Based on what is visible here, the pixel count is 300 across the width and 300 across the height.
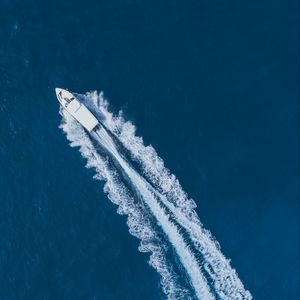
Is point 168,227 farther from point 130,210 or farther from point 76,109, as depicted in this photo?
point 76,109

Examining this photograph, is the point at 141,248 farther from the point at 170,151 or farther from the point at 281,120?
the point at 281,120

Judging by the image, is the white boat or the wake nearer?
the white boat

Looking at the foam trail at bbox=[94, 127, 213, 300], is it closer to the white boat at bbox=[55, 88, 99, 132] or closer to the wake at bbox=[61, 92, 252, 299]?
the wake at bbox=[61, 92, 252, 299]

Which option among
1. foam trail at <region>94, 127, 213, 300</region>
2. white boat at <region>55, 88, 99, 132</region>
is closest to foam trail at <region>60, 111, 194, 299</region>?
white boat at <region>55, 88, 99, 132</region>

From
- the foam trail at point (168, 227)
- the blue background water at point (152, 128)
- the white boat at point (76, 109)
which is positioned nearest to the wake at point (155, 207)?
the foam trail at point (168, 227)

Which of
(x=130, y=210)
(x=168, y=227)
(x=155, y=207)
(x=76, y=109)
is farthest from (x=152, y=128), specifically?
(x=168, y=227)

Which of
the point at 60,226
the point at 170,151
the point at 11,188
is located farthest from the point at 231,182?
the point at 11,188

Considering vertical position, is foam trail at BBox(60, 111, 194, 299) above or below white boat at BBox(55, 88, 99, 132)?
below
